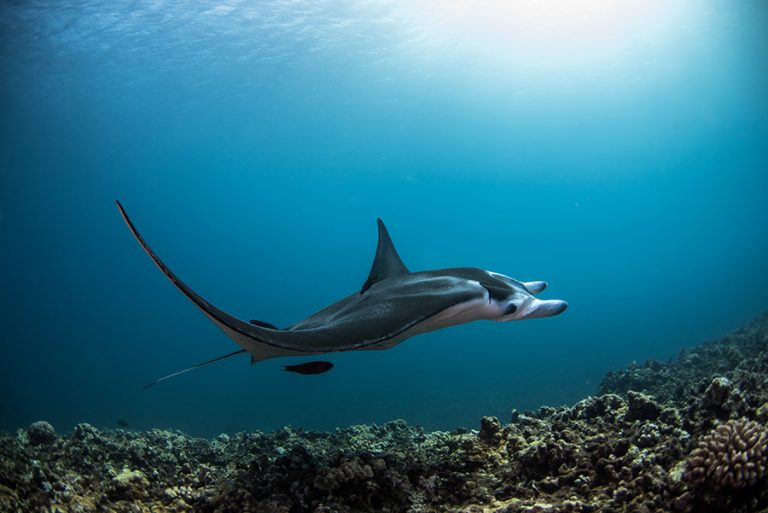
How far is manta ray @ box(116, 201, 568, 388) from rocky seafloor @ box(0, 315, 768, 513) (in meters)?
1.12

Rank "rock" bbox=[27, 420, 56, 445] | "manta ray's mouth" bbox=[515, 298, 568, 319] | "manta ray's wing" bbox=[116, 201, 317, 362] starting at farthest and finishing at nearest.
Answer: "rock" bbox=[27, 420, 56, 445] < "manta ray's mouth" bbox=[515, 298, 568, 319] < "manta ray's wing" bbox=[116, 201, 317, 362]

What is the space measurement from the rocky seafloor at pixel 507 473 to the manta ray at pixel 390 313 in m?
1.12

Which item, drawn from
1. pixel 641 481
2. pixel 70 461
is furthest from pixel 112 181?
pixel 641 481

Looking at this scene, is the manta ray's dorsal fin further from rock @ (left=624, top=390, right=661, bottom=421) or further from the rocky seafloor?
rock @ (left=624, top=390, right=661, bottom=421)

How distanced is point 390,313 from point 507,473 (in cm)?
170

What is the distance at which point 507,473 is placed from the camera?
11.1 ft

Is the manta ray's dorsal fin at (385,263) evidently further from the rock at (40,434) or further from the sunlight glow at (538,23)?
the sunlight glow at (538,23)

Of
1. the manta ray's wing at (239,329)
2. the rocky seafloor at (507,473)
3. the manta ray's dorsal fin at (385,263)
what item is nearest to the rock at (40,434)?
the rocky seafloor at (507,473)

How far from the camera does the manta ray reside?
243 cm

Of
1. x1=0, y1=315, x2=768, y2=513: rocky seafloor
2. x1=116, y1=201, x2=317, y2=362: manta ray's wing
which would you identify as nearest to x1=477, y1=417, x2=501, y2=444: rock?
x1=0, y1=315, x2=768, y2=513: rocky seafloor

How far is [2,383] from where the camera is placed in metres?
47.6

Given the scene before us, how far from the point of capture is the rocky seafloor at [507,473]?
2.45 metres

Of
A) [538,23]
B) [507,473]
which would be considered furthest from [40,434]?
[538,23]

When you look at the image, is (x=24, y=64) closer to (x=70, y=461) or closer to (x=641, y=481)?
(x=70, y=461)
